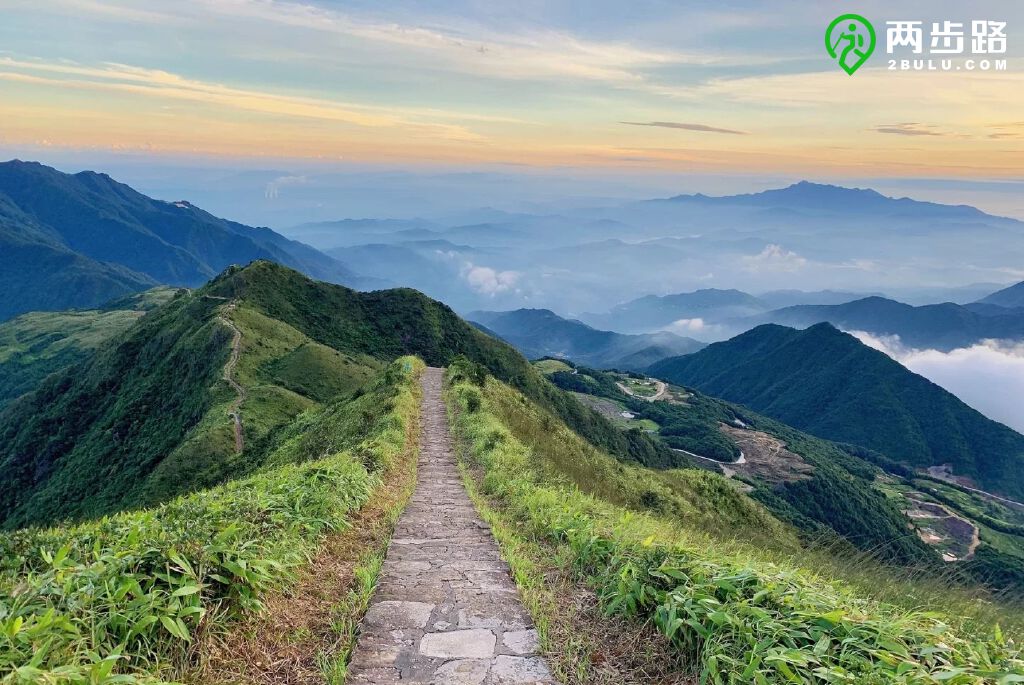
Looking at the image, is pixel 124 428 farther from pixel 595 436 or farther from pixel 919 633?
pixel 919 633

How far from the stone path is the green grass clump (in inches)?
45.3

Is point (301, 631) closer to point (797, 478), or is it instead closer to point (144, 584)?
point (144, 584)

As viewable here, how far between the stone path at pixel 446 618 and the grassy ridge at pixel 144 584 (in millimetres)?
1254

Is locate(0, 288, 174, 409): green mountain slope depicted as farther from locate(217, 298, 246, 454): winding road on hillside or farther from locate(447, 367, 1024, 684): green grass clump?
locate(447, 367, 1024, 684): green grass clump

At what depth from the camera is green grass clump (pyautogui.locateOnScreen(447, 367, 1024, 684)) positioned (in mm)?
4328

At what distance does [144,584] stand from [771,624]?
5.30 m

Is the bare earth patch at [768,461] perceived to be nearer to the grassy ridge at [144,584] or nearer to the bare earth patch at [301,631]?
the bare earth patch at [301,631]

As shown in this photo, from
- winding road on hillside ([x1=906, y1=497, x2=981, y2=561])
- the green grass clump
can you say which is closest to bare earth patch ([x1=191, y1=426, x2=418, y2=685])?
the green grass clump

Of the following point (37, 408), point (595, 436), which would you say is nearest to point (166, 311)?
point (37, 408)

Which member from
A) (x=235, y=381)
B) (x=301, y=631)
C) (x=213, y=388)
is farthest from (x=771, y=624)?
(x=213, y=388)

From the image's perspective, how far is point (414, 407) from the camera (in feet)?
79.9

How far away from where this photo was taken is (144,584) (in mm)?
4973

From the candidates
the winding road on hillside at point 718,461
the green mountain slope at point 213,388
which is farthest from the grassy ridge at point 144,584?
the winding road on hillside at point 718,461

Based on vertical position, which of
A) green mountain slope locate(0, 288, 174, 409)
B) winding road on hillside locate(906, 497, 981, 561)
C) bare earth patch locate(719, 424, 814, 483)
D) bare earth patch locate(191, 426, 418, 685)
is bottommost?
winding road on hillside locate(906, 497, 981, 561)
